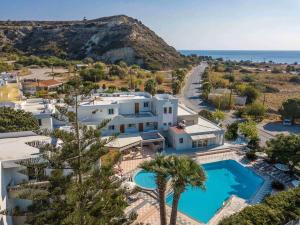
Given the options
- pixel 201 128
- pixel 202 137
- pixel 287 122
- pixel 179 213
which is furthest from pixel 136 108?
pixel 287 122

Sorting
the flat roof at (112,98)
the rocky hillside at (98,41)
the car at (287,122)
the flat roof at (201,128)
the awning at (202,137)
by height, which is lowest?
the car at (287,122)

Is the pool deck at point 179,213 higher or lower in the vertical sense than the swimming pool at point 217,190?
higher

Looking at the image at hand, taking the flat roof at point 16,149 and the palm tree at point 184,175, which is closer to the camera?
the palm tree at point 184,175

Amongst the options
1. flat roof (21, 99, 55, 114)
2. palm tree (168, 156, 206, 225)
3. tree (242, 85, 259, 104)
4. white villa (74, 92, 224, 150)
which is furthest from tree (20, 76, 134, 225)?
tree (242, 85, 259, 104)

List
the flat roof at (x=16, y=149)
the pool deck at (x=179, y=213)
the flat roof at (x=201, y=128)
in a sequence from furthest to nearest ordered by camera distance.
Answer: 1. the flat roof at (x=201, y=128)
2. the pool deck at (x=179, y=213)
3. the flat roof at (x=16, y=149)

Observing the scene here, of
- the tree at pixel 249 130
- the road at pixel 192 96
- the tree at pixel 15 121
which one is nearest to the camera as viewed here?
the tree at pixel 15 121

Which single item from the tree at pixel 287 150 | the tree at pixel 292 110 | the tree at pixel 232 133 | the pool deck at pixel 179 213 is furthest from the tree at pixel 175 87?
the tree at pixel 287 150

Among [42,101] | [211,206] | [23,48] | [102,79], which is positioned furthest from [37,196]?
[23,48]

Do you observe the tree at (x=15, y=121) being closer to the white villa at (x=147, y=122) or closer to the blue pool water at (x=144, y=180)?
the white villa at (x=147, y=122)
